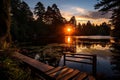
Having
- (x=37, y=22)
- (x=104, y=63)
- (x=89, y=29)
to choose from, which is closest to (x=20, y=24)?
(x=37, y=22)

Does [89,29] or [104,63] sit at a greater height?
[89,29]

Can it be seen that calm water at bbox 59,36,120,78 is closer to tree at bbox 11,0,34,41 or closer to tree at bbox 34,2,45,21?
tree at bbox 11,0,34,41

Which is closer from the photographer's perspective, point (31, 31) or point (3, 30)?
point (3, 30)

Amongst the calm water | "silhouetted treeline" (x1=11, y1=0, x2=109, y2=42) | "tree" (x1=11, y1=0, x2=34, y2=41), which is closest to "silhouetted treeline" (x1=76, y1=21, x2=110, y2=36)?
"silhouetted treeline" (x1=11, y1=0, x2=109, y2=42)

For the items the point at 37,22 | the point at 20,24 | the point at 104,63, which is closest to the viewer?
the point at 104,63

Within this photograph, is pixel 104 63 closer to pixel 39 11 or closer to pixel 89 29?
pixel 39 11

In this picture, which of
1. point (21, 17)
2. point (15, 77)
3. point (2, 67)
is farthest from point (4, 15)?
point (21, 17)

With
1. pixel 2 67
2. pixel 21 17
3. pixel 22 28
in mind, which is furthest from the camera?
pixel 21 17

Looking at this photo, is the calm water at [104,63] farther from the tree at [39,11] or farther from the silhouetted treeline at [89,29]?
the silhouetted treeline at [89,29]

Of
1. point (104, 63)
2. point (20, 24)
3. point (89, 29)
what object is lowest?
point (104, 63)

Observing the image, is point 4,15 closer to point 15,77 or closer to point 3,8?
point 3,8

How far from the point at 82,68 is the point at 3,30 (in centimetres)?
1157

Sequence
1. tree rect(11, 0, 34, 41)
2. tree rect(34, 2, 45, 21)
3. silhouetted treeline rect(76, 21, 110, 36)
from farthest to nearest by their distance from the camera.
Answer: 1. silhouetted treeline rect(76, 21, 110, 36)
2. tree rect(34, 2, 45, 21)
3. tree rect(11, 0, 34, 41)

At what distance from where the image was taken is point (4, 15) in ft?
20.1
